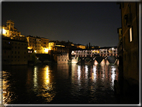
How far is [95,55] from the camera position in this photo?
9781 cm

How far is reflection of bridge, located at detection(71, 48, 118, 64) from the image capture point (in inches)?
3521

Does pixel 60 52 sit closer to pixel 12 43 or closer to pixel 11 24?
pixel 11 24

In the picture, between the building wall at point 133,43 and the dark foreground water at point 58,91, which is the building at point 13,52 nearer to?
the dark foreground water at point 58,91

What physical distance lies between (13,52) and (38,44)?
1856 inches

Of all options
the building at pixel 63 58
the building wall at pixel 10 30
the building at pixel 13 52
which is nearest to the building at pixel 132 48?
the building at pixel 13 52

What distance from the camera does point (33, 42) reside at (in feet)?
364

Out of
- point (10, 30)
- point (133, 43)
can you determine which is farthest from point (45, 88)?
point (10, 30)

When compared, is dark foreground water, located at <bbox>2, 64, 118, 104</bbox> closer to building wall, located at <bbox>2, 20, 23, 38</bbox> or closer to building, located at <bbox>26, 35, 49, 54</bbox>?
building wall, located at <bbox>2, 20, 23, 38</bbox>

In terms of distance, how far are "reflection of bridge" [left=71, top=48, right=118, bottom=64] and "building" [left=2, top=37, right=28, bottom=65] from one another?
47617 millimetres

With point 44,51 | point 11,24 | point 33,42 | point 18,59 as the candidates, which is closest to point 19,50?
point 18,59

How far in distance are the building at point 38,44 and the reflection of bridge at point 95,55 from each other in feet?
80.6

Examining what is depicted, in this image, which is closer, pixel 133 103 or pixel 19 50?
pixel 133 103

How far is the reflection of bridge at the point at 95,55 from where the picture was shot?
89438 mm

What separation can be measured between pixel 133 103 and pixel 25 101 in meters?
8.34
